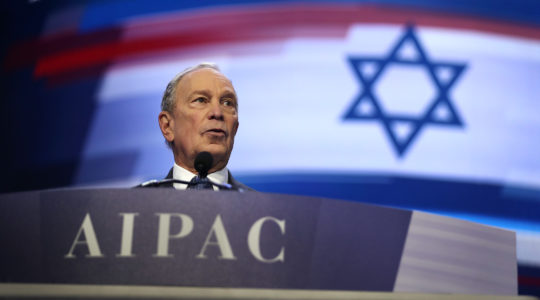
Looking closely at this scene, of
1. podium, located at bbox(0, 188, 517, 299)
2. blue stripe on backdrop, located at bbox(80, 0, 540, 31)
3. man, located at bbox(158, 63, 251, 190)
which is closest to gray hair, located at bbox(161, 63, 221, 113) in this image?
man, located at bbox(158, 63, 251, 190)

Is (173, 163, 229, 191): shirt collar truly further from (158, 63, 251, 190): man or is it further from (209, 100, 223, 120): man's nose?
(209, 100, 223, 120): man's nose

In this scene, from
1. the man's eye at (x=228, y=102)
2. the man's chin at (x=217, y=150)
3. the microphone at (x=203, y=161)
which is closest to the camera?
the microphone at (x=203, y=161)

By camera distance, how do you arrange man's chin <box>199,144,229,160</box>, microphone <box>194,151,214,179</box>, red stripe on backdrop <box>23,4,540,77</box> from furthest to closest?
red stripe on backdrop <box>23,4,540,77</box>
man's chin <box>199,144,229,160</box>
microphone <box>194,151,214,179</box>

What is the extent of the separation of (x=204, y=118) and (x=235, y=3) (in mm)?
2042

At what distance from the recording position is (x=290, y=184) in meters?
3.69

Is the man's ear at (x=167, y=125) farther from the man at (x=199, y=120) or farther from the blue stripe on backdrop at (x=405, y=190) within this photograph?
the blue stripe on backdrop at (x=405, y=190)

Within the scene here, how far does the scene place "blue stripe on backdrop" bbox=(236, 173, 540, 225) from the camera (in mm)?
3670

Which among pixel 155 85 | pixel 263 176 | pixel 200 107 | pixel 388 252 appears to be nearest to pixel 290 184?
pixel 263 176

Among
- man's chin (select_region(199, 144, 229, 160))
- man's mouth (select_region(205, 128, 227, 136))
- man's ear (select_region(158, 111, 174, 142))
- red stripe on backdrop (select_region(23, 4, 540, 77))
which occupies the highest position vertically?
red stripe on backdrop (select_region(23, 4, 540, 77))

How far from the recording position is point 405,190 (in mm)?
3682

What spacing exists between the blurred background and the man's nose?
156 cm

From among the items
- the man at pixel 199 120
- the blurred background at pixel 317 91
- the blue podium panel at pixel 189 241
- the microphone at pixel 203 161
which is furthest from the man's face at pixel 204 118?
the blurred background at pixel 317 91

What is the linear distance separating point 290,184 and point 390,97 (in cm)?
77

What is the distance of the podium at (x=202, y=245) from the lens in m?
1.04
